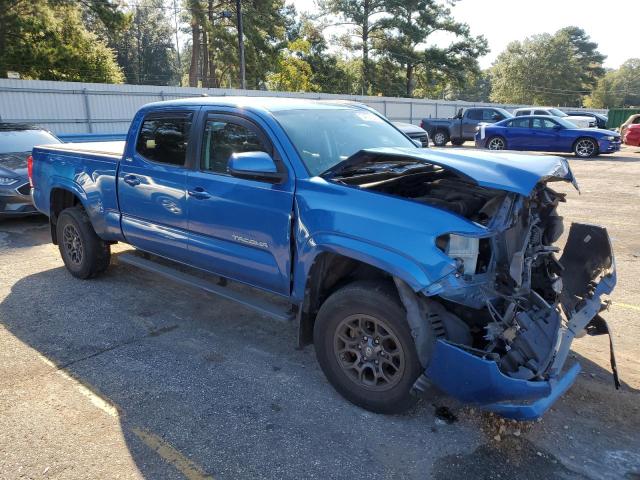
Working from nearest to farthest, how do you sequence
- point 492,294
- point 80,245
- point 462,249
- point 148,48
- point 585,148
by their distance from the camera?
point 462,249 → point 492,294 → point 80,245 → point 585,148 → point 148,48

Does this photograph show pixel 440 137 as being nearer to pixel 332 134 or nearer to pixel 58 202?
pixel 58 202

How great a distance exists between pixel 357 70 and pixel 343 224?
1909 inches

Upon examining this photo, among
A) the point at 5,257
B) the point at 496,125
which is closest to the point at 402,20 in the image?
the point at 496,125

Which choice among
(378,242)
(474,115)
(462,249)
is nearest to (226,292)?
(378,242)

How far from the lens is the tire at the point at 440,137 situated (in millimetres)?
24594

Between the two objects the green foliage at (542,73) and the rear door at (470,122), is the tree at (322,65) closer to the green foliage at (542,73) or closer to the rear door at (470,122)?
the rear door at (470,122)

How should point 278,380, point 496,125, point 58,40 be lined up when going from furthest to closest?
point 58,40 → point 496,125 → point 278,380

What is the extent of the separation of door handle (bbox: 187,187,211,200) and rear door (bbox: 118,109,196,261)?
0.14m

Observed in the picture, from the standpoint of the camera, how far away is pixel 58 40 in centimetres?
2580

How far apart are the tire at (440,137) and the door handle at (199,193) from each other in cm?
2204

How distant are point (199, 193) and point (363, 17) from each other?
46.8m

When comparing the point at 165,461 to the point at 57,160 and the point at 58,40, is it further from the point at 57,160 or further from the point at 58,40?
the point at 58,40

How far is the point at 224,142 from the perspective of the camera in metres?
4.07

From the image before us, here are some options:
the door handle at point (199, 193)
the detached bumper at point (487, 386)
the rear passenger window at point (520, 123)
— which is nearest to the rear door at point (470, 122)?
the rear passenger window at point (520, 123)
